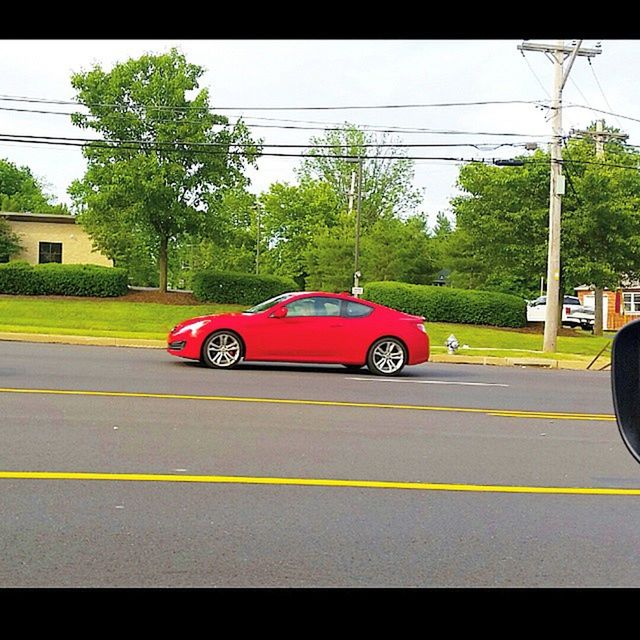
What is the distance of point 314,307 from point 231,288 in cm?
2164

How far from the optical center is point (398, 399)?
12.5m

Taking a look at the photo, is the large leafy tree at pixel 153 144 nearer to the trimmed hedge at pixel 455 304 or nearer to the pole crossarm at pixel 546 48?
the trimmed hedge at pixel 455 304

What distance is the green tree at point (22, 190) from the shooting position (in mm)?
77500

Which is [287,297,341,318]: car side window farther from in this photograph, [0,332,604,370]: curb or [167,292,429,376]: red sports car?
[0,332,604,370]: curb

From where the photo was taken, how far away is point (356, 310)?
52.6ft

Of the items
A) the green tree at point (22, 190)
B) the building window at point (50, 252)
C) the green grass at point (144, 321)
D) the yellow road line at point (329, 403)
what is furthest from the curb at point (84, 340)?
the green tree at point (22, 190)

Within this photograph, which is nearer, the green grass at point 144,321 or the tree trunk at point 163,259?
the green grass at point 144,321

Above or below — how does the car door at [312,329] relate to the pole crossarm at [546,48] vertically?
below

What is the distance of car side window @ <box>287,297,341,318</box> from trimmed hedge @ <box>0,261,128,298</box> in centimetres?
2137

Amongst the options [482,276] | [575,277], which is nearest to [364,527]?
[575,277]

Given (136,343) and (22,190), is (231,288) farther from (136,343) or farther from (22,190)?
(22,190)

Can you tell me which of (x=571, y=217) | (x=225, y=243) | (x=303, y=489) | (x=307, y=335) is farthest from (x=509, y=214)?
(x=303, y=489)

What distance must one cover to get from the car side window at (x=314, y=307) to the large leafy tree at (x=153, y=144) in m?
19.6

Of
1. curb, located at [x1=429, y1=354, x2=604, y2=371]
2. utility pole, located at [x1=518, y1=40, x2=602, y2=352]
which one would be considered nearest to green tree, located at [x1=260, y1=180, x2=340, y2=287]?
utility pole, located at [x1=518, y1=40, x2=602, y2=352]
